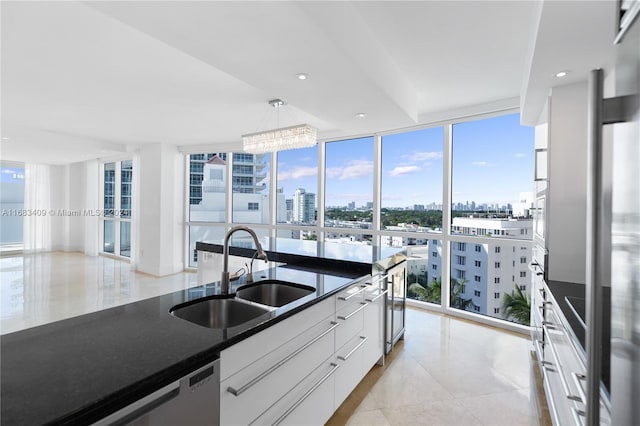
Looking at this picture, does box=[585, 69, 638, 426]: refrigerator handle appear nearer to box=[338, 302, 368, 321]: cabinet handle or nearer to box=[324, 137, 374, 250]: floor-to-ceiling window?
box=[338, 302, 368, 321]: cabinet handle

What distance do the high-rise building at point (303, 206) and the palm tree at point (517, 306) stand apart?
3.23 metres

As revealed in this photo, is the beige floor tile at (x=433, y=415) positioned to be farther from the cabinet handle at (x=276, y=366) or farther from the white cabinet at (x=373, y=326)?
the cabinet handle at (x=276, y=366)

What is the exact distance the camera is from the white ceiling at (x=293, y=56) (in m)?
1.74

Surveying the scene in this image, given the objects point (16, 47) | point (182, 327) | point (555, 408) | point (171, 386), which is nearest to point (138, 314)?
point (182, 327)

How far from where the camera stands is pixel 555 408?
176 cm

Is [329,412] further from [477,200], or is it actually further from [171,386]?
[477,200]

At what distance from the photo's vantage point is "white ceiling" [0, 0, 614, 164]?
1.74 metres

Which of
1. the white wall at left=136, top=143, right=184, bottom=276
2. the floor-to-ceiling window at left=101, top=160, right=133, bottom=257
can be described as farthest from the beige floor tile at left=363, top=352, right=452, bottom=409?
the floor-to-ceiling window at left=101, top=160, right=133, bottom=257

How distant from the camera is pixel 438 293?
14.1 feet

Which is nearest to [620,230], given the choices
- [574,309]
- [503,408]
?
[574,309]

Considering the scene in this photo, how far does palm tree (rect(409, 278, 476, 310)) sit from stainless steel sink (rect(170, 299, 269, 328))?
135 inches

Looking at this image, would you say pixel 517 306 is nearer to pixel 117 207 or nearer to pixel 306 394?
pixel 306 394

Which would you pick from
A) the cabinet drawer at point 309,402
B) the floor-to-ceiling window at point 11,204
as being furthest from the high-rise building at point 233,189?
the floor-to-ceiling window at point 11,204

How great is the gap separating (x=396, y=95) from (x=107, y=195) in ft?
28.7
